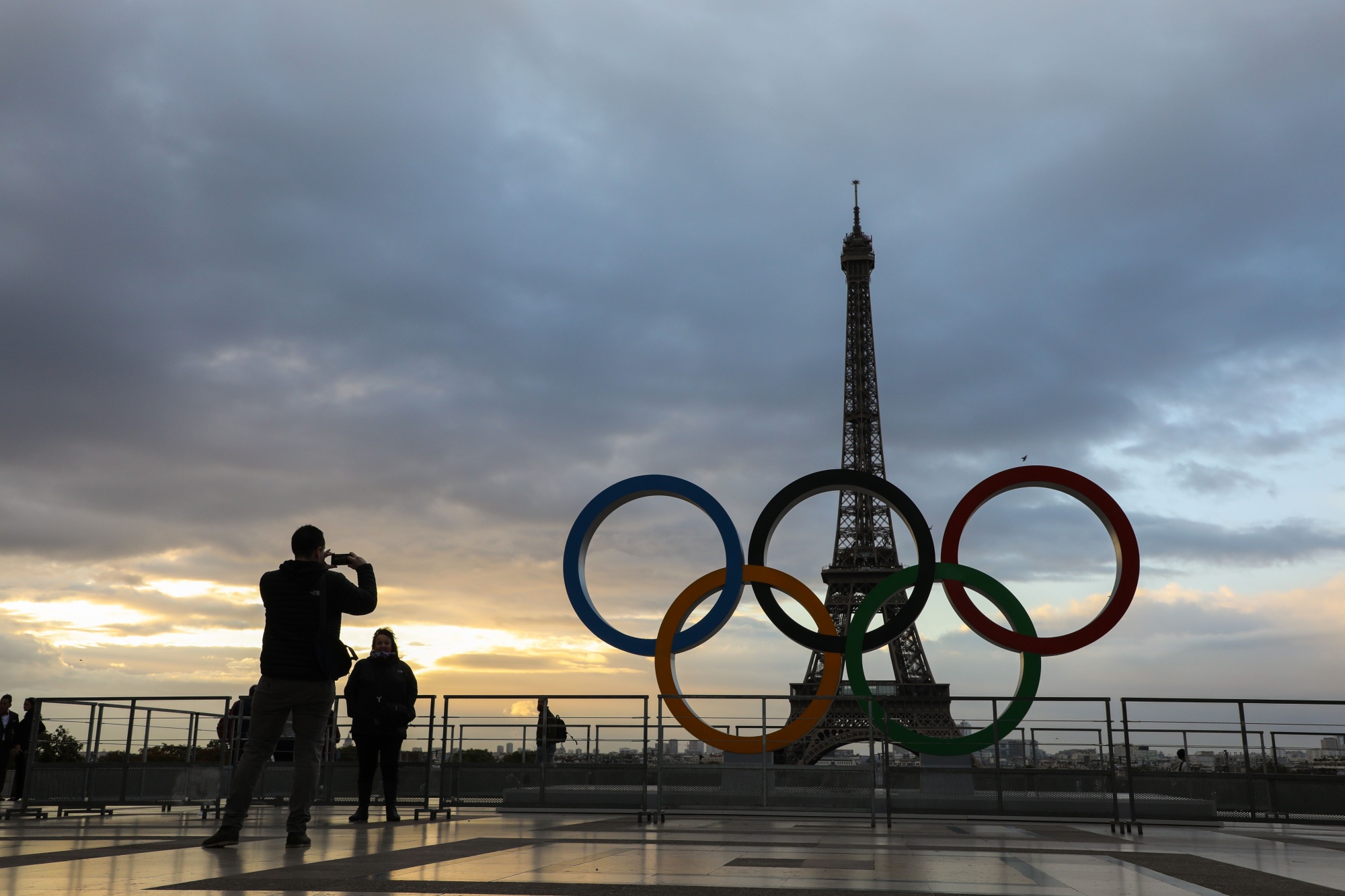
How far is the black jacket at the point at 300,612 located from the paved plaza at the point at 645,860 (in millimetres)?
1087

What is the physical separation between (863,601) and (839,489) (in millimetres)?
1561

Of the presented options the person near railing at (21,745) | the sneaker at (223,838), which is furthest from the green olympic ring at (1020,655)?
the person near railing at (21,745)

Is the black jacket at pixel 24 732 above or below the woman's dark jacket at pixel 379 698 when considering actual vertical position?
below

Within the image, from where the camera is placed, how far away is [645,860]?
5.95 m

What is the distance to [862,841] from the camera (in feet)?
26.3

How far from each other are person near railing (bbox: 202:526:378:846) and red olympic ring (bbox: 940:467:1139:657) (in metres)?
9.03

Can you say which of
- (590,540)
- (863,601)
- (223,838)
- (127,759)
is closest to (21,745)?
(127,759)

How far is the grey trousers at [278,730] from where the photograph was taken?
6.37 meters

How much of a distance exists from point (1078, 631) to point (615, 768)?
6127mm

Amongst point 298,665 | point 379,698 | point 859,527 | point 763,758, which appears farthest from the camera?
point 859,527

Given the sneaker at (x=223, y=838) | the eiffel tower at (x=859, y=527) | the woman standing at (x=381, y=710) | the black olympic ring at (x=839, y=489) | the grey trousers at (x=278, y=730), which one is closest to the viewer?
the sneaker at (x=223, y=838)

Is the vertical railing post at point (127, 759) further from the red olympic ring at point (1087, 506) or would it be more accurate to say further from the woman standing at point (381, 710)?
the red olympic ring at point (1087, 506)

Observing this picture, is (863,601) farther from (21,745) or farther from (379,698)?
(21,745)

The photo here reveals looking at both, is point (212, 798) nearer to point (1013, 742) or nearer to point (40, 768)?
point (40, 768)
